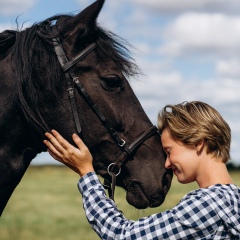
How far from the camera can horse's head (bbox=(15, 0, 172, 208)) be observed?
406 cm

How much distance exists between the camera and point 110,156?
4148 mm

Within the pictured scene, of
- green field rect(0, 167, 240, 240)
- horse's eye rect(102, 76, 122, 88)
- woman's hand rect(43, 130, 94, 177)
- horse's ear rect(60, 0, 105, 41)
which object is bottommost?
green field rect(0, 167, 240, 240)

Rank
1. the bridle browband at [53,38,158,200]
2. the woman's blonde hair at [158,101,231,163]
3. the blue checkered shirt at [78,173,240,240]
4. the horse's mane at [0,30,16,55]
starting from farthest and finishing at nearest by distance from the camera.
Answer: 1. the horse's mane at [0,30,16,55]
2. the bridle browband at [53,38,158,200]
3. the woman's blonde hair at [158,101,231,163]
4. the blue checkered shirt at [78,173,240,240]

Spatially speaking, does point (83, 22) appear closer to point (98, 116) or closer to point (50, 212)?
point (98, 116)

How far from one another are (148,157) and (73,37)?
0.97 m

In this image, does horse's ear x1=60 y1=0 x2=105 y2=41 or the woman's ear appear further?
horse's ear x1=60 y1=0 x2=105 y2=41

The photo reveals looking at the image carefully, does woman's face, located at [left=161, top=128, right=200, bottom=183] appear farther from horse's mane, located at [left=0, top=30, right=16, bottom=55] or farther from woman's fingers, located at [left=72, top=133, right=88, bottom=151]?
horse's mane, located at [left=0, top=30, right=16, bottom=55]

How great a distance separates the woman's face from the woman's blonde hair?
1.5 inches

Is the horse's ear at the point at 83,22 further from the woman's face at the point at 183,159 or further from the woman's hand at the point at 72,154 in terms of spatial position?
the woman's face at the point at 183,159

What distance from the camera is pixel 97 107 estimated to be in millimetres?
4051

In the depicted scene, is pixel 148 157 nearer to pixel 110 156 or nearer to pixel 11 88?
pixel 110 156

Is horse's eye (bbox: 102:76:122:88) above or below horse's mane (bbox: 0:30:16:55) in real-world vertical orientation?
below

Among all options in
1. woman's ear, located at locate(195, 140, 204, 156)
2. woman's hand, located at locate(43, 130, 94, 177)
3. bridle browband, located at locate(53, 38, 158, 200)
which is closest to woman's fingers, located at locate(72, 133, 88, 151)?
woman's hand, located at locate(43, 130, 94, 177)


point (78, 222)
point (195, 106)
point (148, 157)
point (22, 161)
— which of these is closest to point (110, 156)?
point (148, 157)
